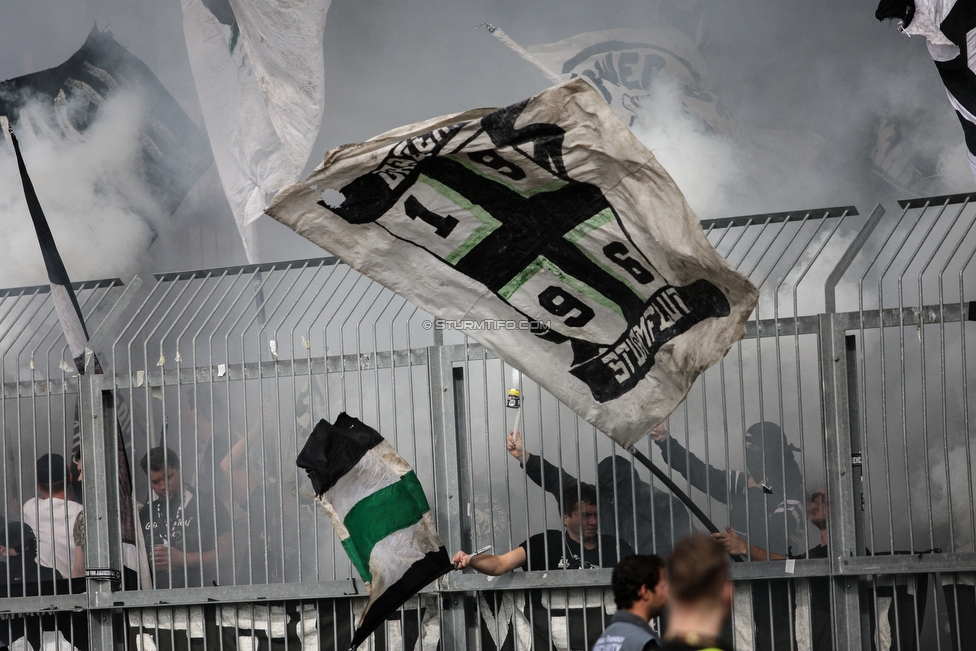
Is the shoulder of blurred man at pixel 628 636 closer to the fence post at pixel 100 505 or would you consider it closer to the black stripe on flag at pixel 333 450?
the black stripe on flag at pixel 333 450

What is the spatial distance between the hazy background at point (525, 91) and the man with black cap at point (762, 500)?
10.7 ft

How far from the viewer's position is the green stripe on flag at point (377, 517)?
4.80m

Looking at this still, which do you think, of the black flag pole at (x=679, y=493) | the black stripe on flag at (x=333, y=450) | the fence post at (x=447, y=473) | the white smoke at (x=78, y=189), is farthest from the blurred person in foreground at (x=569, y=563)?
the white smoke at (x=78, y=189)

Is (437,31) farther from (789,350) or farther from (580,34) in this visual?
(789,350)

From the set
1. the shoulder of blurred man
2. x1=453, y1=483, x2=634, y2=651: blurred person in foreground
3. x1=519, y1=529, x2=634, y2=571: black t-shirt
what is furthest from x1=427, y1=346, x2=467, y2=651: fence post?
the shoulder of blurred man

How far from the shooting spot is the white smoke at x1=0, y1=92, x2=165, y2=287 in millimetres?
9625

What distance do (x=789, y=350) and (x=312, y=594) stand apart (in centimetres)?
511

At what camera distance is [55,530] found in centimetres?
620

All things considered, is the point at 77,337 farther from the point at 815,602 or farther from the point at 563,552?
the point at 815,602

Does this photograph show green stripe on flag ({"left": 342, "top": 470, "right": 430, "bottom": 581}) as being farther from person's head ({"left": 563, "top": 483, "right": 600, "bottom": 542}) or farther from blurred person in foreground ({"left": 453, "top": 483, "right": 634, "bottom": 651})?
person's head ({"left": 563, "top": 483, "right": 600, "bottom": 542})

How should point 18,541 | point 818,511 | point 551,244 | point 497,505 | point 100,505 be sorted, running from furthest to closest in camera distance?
point 497,505 → point 18,541 → point 100,505 → point 818,511 → point 551,244

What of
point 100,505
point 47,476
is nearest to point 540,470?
point 100,505

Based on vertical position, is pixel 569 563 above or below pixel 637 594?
below

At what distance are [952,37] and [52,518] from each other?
197 inches
